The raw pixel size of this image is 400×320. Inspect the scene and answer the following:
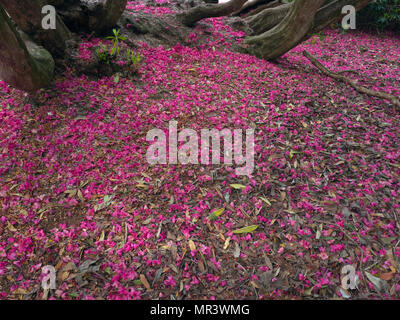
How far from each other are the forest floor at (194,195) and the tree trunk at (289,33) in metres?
1.32

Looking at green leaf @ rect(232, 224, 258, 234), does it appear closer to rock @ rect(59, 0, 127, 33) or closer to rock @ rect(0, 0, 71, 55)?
rock @ rect(0, 0, 71, 55)

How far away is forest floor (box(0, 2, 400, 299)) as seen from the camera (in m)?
2.38

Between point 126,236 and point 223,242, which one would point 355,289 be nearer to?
point 223,242

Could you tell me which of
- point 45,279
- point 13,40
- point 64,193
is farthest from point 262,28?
point 45,279

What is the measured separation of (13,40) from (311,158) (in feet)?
12.8

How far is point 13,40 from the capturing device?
8.98 feet

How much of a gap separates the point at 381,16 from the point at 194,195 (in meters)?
9.86

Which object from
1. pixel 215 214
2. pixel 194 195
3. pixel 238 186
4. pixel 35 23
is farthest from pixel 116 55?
pixel 215 214

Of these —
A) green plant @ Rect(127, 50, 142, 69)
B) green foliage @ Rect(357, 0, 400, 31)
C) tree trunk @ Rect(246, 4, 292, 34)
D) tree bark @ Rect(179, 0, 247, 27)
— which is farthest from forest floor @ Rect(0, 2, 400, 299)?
green foliage @ Rect(357, 0, 400, 31)

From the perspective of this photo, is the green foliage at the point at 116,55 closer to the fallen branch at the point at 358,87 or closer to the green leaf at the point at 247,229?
the green leaf at the point at 247,229

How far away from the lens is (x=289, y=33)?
208 inches

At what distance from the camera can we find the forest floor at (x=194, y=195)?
2383 millimetres

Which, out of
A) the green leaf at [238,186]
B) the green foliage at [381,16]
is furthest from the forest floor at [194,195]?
the green foliage at [381,16]

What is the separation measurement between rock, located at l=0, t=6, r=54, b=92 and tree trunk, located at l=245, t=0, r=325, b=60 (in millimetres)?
4281
